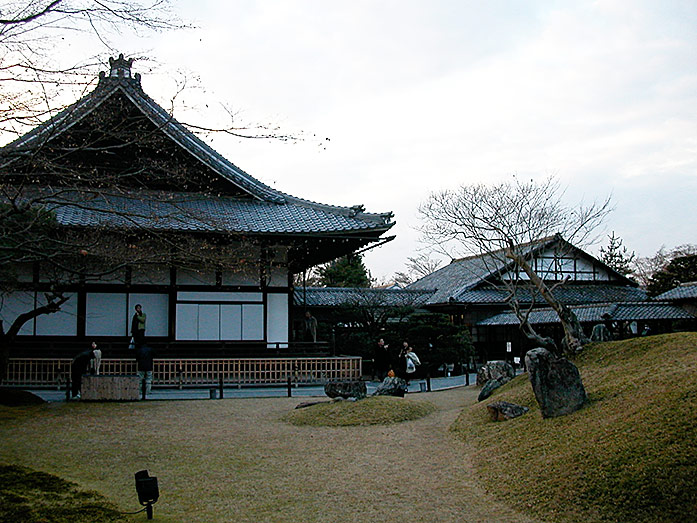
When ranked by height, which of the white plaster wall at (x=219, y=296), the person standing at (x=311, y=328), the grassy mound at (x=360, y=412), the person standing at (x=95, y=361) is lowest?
the grassy mound at (x=360, y=412)

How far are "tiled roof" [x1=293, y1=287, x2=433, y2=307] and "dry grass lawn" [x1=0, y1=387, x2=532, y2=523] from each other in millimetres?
13915

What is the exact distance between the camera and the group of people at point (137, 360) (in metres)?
15.6

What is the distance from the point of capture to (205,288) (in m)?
19.6

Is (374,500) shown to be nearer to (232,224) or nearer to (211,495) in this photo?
(211,495)

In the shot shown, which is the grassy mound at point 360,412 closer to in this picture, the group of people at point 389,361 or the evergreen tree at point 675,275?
the group of people at point 389,361

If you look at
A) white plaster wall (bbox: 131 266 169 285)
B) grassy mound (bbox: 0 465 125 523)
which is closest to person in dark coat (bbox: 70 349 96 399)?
white plaster wall (bbox: 131 266 169 285)

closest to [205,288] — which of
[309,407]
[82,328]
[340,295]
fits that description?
[82,328]

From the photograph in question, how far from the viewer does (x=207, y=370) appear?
18.5 m

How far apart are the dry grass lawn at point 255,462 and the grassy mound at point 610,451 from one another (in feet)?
1.36

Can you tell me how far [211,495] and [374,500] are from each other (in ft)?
6.13

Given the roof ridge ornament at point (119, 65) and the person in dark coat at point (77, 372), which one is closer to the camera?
the roof ridge ornament at point (119, 65)

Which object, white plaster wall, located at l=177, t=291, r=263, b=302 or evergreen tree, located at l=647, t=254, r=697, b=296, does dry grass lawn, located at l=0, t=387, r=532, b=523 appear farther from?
evergreen tree, located at l=647, t=254, r=697, b=296

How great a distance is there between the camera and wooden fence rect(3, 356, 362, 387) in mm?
17844

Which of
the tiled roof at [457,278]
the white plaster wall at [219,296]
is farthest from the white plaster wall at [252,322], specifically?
the tiled roof at [457,278]
